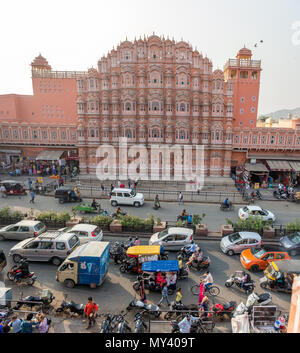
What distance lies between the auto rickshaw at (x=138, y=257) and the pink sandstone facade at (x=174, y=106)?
964 inches

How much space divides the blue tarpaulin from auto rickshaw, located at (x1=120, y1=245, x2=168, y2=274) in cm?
68

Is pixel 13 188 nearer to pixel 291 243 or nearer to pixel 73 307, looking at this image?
pixel 73 307

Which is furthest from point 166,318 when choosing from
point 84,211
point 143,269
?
point 84,211

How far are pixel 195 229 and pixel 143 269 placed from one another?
6776mm

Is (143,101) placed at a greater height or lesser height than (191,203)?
greater

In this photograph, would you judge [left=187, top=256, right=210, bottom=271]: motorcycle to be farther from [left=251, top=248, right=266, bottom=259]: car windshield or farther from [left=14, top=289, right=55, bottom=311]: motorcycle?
[left=14, top=289, right=55, bottom=311]: motorcycle

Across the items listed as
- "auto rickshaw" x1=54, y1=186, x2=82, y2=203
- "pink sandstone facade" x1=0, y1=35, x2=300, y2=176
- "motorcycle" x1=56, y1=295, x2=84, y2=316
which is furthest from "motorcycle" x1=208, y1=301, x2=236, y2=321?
"pink sandstone facade" x1=0, y1=35, x2=300, y2=176

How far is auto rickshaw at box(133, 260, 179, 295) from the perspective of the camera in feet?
36.5


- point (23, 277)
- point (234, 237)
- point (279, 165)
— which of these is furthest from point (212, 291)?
point (279, 165)

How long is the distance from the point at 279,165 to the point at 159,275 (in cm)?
2925

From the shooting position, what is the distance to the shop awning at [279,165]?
33312mm

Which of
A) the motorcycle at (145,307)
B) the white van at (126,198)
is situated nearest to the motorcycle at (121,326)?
the motorcycle at (145,307)
